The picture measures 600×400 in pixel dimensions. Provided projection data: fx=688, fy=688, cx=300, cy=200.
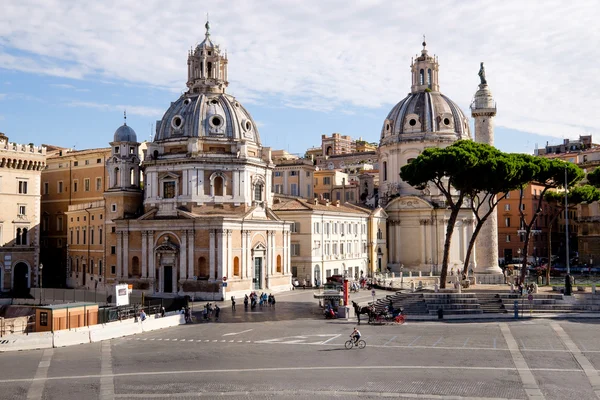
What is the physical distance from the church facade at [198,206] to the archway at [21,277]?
7698mm

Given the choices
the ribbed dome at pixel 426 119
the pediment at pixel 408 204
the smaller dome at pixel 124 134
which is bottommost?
the pediment at pixel 408 204

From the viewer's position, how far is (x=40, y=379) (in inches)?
893

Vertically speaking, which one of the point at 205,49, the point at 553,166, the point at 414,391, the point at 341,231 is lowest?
the point at 414,391

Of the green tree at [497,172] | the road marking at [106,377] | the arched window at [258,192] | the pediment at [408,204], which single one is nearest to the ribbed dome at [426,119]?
the pediment at [408,204]

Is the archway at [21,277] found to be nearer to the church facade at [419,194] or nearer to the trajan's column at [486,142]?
the church facade at [419,194]

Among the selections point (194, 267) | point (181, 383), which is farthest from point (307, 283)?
point (181, 383)

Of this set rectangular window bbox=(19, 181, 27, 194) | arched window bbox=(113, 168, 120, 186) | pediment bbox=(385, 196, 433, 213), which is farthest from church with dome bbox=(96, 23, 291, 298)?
pediment bbox=(385, 196, 433, 213)

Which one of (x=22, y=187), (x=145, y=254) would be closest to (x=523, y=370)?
(x=145, y=254)

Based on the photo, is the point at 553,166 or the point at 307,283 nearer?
the point at 553,166

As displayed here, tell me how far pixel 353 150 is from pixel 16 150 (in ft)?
253

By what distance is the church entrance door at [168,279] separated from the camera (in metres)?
51.2

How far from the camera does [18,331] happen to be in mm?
32656

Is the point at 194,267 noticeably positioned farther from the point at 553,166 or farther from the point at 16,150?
the point at 553,166

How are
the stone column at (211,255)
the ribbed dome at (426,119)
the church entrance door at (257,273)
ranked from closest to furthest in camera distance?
the stone column at (211,255)
the church entrance door at (257,273)
the ribbed dome at (426,119)
